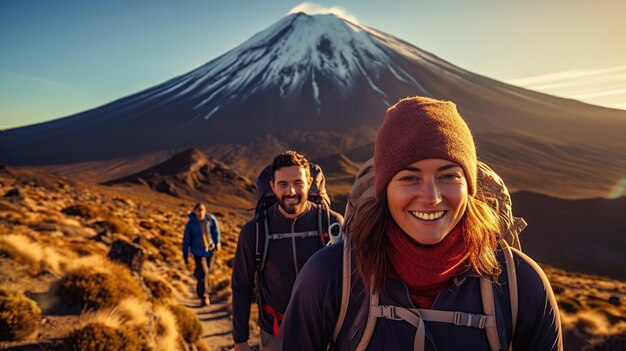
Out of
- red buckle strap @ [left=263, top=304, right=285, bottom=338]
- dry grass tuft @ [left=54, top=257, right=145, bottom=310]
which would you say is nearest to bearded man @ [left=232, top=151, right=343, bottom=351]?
red buckle strap @ [left=263, top=304, right=285, bottom=338]

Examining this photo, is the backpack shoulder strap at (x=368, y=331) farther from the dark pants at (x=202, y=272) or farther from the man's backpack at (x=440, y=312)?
the dark pants at (x=202, y=272)

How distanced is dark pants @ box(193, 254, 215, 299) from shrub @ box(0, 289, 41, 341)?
3.61 meters

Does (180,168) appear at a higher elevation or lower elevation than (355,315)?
lower

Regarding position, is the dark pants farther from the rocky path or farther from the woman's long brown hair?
the woman's long brown hair

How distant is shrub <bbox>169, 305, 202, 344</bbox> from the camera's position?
6199mm

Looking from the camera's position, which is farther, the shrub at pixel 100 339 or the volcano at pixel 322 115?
the volcano at pixel 322 115

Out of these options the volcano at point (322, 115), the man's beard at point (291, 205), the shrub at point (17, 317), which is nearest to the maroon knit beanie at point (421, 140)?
the man's beard at point (291, 205)

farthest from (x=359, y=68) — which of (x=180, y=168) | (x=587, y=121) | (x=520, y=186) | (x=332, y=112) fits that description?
(x=180, y=168)

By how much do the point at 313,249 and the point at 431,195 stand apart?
2.01 m

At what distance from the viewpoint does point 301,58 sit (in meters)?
151

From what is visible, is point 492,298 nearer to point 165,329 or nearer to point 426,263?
point 426,263

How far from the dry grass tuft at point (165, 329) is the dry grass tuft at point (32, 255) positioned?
6.01ft

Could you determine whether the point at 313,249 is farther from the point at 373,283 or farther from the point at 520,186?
the point at 520,186

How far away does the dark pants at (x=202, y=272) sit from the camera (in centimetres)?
791
